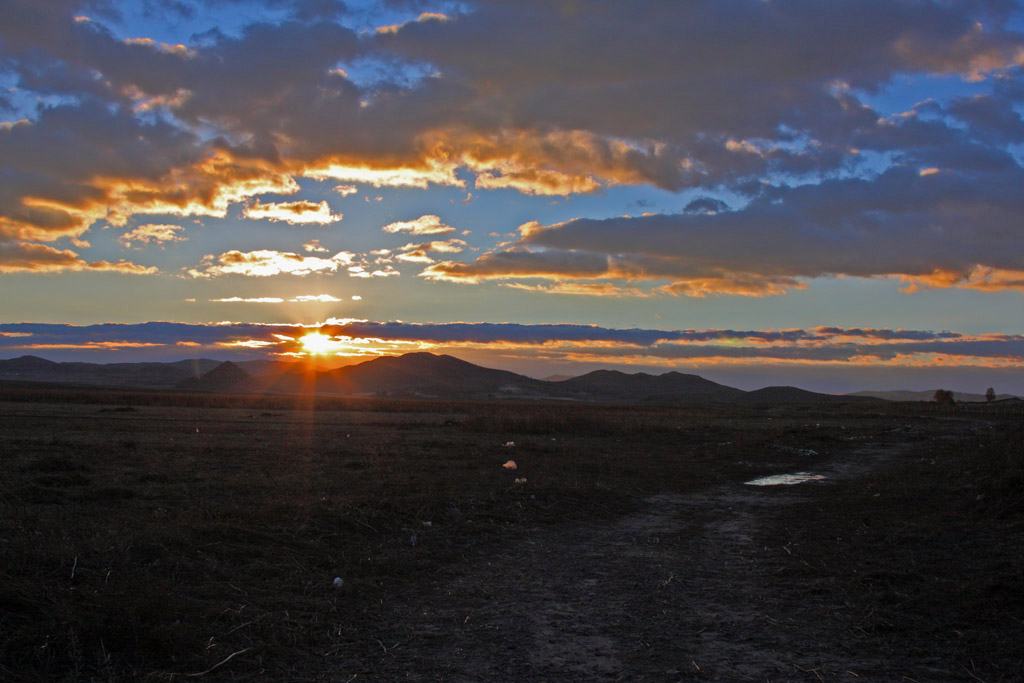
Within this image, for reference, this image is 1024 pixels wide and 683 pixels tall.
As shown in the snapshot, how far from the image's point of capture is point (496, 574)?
347 inches

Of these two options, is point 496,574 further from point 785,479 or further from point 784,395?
point 784,395

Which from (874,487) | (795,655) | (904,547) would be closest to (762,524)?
(904,547)

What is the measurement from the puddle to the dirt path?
7.94 meters

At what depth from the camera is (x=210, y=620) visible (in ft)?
20.4

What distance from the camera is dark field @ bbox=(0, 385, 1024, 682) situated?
18.1ft

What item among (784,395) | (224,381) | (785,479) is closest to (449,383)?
(224,381)

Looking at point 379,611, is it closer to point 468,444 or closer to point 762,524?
point 762,524

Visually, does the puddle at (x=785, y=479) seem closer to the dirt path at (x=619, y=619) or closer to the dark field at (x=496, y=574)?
the dark field at (x=496, y=574)

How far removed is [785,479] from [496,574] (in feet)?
44.3

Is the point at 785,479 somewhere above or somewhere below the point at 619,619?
below

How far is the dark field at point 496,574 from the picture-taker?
551 centimetres

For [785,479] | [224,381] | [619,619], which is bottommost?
[224,381]

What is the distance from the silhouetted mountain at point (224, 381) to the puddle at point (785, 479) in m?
174

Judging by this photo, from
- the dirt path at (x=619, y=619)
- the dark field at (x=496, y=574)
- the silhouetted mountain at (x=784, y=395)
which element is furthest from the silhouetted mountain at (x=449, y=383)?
the dirt path at (x=619, y=619)
